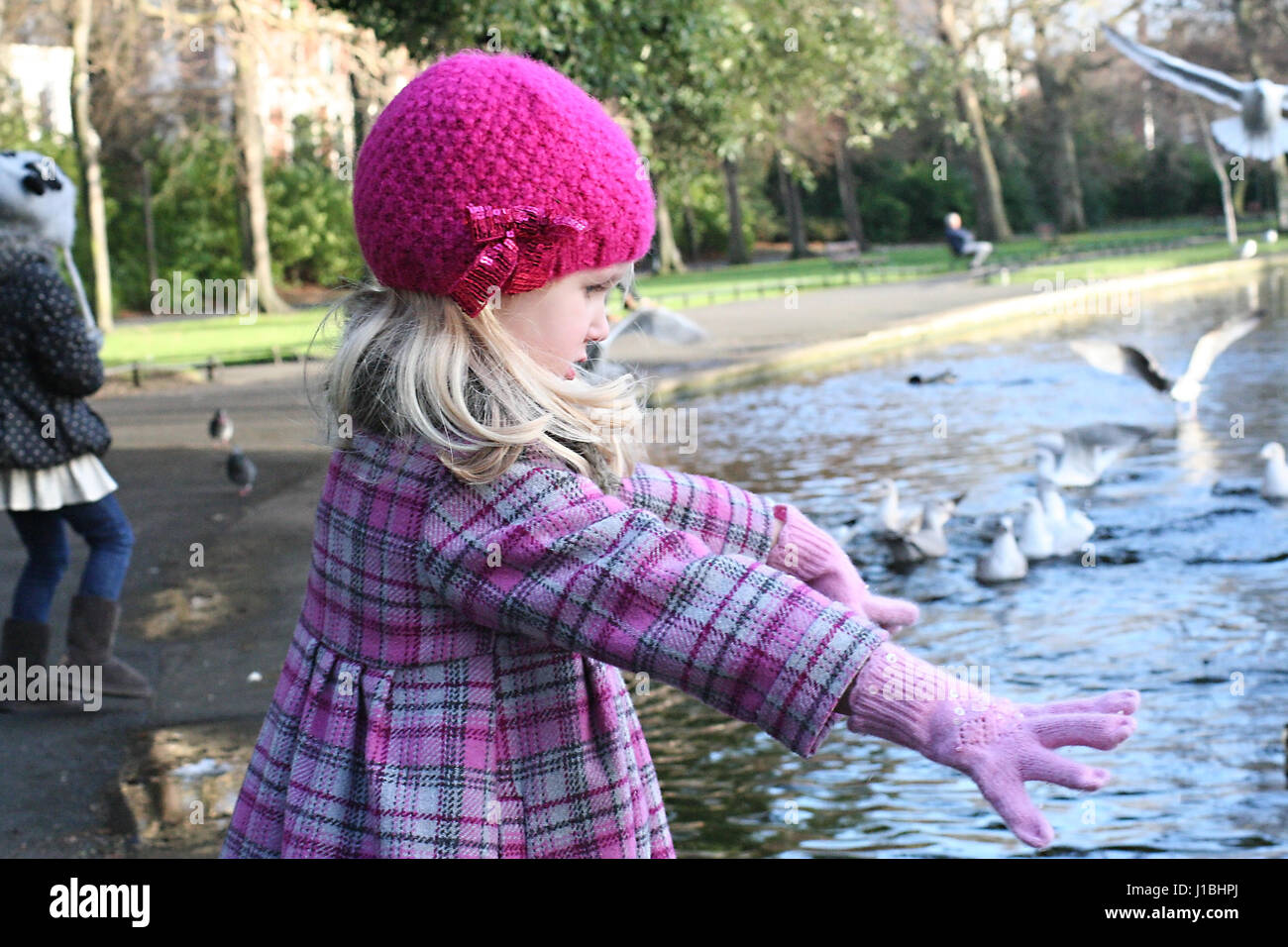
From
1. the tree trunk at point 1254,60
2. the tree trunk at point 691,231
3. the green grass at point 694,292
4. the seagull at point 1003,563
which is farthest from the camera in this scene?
the tree trunk at point 691,231

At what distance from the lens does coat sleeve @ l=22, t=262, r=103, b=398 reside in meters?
4.96

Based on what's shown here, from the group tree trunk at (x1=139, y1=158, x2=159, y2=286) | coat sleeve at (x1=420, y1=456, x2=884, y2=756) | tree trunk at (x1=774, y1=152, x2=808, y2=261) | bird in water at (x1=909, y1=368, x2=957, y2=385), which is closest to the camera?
coat sleeve at (x1=420, y1=456, x2=884, y2=756)

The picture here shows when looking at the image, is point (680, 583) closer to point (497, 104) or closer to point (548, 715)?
point (548, 715)

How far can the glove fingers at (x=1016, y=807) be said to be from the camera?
153cm

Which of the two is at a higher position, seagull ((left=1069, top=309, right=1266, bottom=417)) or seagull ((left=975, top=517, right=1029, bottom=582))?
seagull ((left=1069, top=309, right=1266, bottom=417))

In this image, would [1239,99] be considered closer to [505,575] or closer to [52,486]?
[52,486]

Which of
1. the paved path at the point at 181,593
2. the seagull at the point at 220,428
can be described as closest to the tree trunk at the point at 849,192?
the paved path at the point at 181,593

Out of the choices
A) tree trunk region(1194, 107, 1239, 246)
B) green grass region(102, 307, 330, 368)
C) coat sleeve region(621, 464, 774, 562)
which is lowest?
coat sleeve region(621, 464, 774, 562)

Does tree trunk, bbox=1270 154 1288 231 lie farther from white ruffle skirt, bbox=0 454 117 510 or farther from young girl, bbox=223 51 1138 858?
young girl, bbox=223 51 1138 858

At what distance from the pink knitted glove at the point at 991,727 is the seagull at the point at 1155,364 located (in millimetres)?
6573

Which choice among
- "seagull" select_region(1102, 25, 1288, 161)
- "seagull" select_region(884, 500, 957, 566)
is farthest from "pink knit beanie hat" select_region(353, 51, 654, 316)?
"seagull" select_region(1102, 25, 1288, 161)

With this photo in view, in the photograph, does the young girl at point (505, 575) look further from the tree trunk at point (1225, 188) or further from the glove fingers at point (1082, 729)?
the tree trunk at point (1225, 188)

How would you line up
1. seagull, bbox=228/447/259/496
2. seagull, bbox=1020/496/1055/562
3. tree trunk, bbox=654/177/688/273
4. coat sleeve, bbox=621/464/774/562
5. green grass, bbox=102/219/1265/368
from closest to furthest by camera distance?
coat sleeve, bbox=621/464/774/562, seagull, bbox=1020/496/1055/562, seagull, bbox=228/447/259/496, green grass, bbox=102/219/1265/368, tree trunk, bbox=654/177/688/273
